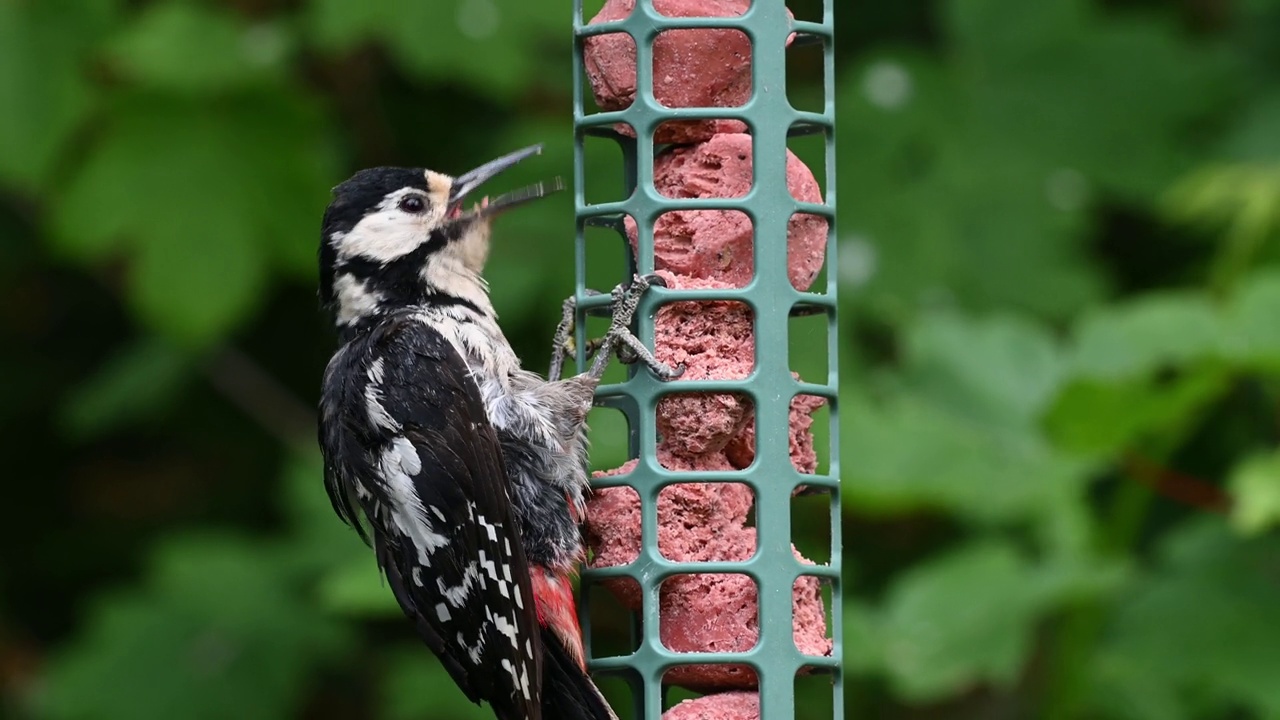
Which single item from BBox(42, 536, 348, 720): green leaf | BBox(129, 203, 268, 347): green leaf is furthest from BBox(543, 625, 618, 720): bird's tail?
BBox(129, 203, 268, 347): green leaf

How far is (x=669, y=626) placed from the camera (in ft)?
11.0

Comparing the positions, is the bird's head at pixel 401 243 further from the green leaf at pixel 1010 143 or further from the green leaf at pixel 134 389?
the green leaf at pixel 134 389

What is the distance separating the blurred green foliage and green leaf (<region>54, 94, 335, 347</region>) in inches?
0.4

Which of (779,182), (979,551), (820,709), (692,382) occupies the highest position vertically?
(779,182)

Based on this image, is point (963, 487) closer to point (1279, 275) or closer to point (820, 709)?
point (1279, 275)

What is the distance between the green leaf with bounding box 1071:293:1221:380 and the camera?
13.6 feet

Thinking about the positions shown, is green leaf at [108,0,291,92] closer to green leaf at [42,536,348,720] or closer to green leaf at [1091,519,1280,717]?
green leaf at [42,536,348,720]

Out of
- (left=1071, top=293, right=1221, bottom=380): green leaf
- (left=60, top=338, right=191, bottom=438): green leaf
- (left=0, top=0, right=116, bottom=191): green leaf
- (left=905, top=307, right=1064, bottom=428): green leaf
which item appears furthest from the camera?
(left=60, top=338, right=191, bottom=438): green leaf

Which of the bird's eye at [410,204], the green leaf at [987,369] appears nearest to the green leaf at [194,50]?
the bird's eye at [410,204]

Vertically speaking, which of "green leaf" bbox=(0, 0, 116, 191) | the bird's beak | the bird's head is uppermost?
"green leaf" bbox=(0, 0, 116, 191)

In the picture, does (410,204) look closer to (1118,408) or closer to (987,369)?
(987,369)

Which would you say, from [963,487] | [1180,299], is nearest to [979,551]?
[963,487]

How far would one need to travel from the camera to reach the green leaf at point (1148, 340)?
4133mm

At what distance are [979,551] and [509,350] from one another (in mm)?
1212
